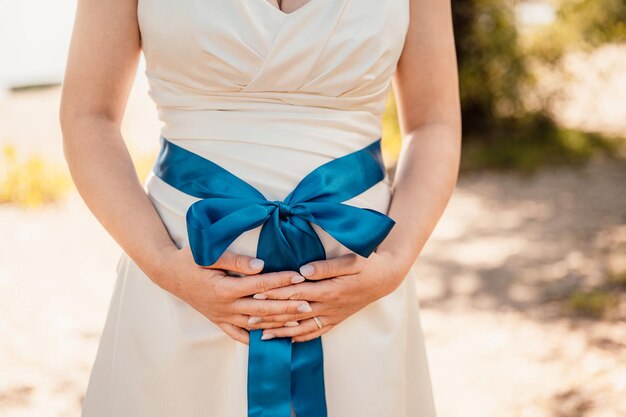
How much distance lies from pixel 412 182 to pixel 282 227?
1.23ft

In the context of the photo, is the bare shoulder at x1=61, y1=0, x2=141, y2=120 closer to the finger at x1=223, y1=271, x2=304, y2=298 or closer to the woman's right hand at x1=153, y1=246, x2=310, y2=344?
the woman's right hand at x1=153, y1=246, x2=310, y2=344

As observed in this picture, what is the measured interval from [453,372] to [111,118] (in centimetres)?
299

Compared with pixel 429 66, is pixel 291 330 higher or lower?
lower

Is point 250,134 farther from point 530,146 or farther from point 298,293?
point 530,146

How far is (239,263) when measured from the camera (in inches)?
55.7

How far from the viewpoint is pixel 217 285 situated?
1.40m

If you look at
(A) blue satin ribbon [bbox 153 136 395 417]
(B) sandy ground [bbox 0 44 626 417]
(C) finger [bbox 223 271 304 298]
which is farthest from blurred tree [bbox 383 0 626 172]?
(C) finger [bbox 223 271 304 298]

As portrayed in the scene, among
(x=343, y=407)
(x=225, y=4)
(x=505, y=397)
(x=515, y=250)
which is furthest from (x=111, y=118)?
(x=515, y=250)

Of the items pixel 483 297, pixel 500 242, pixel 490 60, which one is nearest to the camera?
pixel 483 297

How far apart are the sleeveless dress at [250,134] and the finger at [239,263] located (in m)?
0.09

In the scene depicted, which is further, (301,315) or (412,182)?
(412,182)

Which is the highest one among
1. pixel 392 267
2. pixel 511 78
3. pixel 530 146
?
pixel 511 78

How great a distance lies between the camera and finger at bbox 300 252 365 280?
4.62 feet

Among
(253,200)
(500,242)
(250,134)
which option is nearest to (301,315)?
(253,200)
